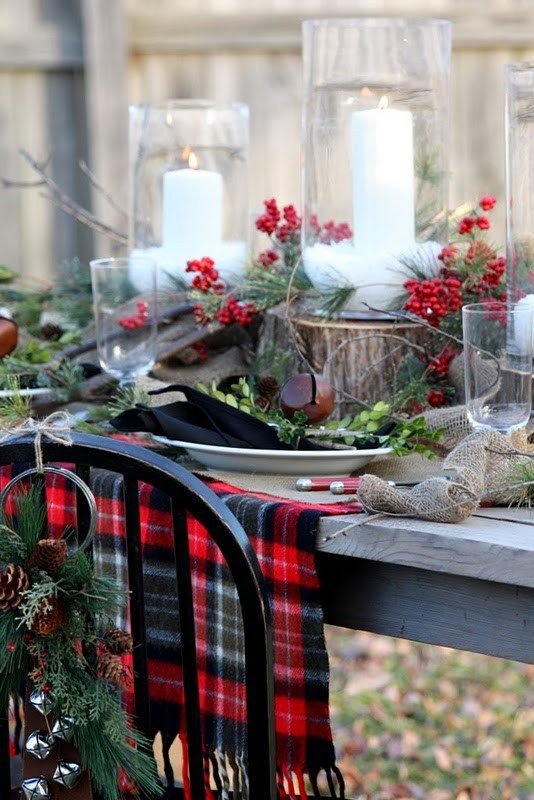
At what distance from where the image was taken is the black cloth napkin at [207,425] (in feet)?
4.05

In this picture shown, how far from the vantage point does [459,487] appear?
1.05 m

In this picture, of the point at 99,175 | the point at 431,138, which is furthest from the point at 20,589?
the point at 99,175

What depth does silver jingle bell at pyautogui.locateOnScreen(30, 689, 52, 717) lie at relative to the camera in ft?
3.06

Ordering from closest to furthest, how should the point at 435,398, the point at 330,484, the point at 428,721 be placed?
the point at 330,484 < the point at 435,398 < the point at 428,721

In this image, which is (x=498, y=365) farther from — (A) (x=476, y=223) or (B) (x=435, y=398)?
(A) (x=476, y=223)

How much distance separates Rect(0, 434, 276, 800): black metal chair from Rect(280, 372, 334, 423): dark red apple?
13.6 inches

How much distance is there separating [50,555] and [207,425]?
0.39 metres

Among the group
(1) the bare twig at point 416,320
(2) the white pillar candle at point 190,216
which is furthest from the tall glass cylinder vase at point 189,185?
(1) the bare twig at point 416,320

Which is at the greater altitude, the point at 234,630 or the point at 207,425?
the point at 207,425

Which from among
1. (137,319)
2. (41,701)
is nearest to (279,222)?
(137,319)

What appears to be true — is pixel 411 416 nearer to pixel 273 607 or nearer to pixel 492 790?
pixel 273 607

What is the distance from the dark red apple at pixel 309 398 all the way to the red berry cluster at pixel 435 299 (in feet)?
0.61

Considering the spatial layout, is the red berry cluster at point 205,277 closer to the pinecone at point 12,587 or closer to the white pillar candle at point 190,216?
the white pillar candle at point 190,216

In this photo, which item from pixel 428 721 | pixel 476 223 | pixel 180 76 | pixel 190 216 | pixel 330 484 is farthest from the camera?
pixel 180 76
